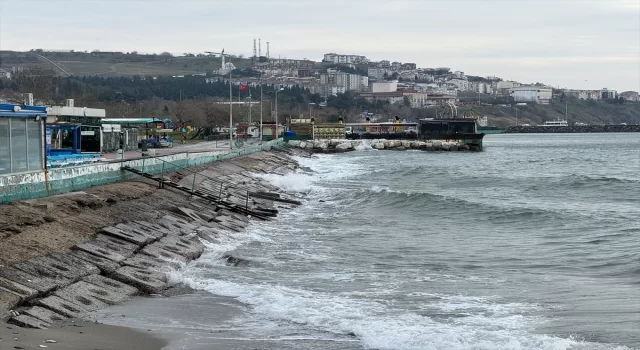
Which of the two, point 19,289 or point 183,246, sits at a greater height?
point 19,289

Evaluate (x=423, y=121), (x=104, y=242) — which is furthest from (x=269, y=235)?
A: (x=423, y=121)

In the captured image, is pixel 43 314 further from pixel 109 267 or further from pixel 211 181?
pixel 211 181

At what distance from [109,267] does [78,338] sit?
14.7 feet

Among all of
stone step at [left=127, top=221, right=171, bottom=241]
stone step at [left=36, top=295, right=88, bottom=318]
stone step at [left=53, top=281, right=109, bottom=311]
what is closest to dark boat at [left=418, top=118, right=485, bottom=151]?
stone step at [left=127, top=221, right=171, bottom=241]

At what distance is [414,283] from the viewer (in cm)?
1817

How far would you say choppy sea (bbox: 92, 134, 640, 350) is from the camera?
13.4 m

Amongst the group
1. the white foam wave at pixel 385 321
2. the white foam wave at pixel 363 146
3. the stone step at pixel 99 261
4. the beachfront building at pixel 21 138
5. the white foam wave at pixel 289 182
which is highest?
the beachfront building at pixel 21 138

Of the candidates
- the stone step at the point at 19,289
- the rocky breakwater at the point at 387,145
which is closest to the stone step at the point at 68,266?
the stone step at the point at 19,289

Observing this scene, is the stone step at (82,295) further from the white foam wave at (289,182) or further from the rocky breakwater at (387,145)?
the rocky breakwater at (387,145)

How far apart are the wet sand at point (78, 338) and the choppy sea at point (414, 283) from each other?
0.44 metres

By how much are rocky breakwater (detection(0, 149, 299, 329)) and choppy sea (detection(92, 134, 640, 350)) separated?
491mm

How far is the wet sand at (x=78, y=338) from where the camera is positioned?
10984 mm

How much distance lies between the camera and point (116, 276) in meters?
15.8

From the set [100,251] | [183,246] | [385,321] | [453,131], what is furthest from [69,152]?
[453,131]
